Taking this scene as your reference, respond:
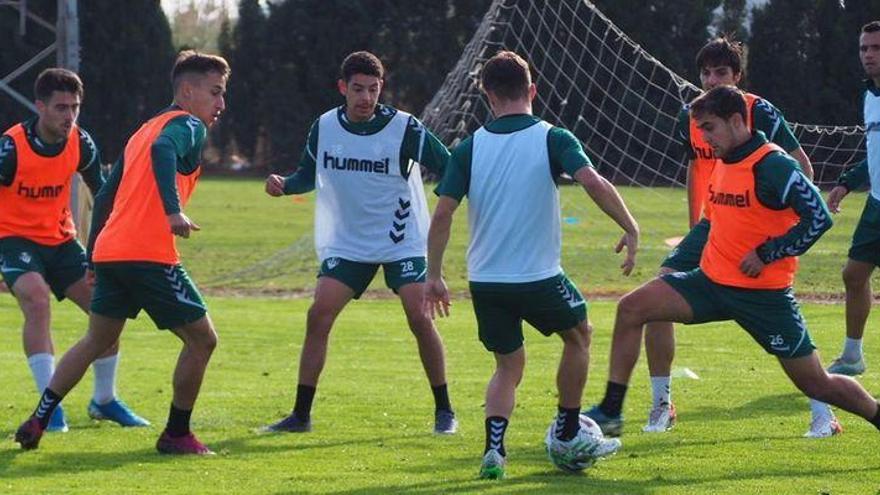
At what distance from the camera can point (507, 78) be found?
748 centimetres

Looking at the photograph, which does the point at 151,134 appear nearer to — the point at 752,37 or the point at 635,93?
the point at 635,93

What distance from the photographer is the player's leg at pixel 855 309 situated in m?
10.5

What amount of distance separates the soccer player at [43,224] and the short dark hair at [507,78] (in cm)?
290

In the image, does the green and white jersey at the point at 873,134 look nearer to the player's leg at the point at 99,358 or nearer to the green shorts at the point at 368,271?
the green shorts at the point at 368,271

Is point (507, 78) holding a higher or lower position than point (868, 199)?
higher

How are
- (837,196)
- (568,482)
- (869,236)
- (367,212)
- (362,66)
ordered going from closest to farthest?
(568,482) < (362,66) < (367,212) < (837,196) < (869,236)

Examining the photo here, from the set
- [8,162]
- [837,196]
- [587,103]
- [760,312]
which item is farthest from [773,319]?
[587,103]

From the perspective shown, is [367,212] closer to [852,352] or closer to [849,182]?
[849,182]

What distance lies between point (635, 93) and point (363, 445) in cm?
2326

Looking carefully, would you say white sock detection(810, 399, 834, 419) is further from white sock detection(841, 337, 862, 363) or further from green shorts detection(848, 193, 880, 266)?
white sock detection(841, 337, 862, 363)

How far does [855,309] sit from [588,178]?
13.0ft

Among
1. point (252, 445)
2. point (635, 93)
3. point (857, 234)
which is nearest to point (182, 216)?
point (252, 445)

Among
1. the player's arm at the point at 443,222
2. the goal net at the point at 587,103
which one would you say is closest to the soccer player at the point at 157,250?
the player's arm at the point at 443,222

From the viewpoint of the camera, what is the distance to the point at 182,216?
26.3 ft
